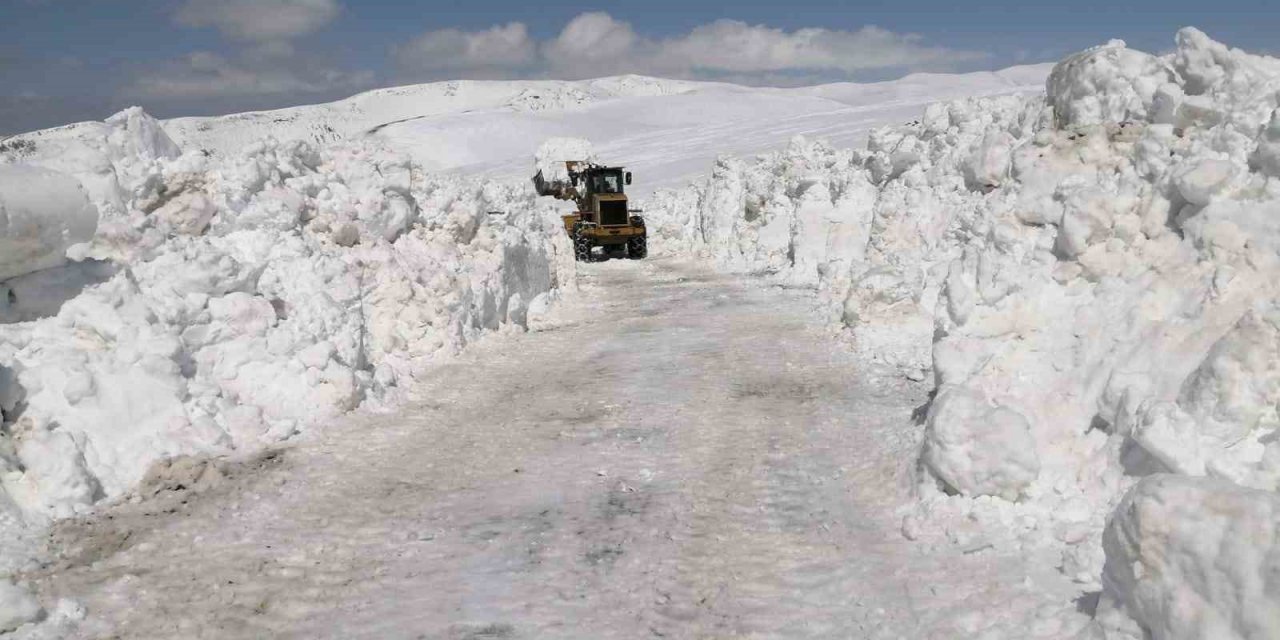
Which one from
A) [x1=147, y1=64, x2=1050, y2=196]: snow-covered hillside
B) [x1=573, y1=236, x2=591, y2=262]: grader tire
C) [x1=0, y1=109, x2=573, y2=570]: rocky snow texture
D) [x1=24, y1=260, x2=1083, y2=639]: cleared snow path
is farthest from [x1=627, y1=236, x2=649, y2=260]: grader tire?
[x1=24, y1=260, x2=1083, y2=639]: cleared snow path

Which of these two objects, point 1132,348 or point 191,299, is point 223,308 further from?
point 1132,348

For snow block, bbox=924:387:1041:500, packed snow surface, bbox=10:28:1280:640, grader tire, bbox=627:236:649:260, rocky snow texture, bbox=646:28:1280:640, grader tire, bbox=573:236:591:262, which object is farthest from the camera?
grader tire, bbox=627:236:649:260

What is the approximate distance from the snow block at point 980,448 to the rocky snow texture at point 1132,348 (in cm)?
1

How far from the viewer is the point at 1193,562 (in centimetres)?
347

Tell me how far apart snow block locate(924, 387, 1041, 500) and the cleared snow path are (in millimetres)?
535

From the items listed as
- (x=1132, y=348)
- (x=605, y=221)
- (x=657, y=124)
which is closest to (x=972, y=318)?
(x=1132, y=348)

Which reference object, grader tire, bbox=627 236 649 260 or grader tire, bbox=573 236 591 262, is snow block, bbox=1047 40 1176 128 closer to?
grader tire, bbox=573 236 591 262

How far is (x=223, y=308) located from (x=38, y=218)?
190cm

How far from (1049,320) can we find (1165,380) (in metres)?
1.33

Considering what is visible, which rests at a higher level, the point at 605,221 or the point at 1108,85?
the point at 1108,85

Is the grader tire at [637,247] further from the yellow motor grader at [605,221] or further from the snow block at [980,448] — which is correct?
the snow block at [980,448]

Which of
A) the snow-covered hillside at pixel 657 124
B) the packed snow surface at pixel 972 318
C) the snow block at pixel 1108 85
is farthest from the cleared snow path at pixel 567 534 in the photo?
the snow-covered hillside at pixel 657 124

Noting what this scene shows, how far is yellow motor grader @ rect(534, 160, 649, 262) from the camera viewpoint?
2905cm

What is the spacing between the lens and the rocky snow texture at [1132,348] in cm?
359
